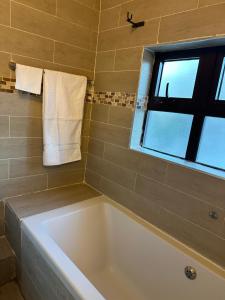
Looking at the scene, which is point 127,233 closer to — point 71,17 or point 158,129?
point 158,129

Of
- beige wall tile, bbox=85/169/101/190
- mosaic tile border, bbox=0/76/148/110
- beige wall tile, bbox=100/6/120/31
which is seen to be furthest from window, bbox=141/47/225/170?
beige wall tile, bbox=85/169/101/190

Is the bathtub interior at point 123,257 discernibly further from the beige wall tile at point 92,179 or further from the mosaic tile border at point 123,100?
the mosaic tile border at point 123,100

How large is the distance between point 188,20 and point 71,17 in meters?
0.95

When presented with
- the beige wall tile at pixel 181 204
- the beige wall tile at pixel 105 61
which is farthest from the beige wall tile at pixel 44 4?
the beige wall tile at pixel 181 204

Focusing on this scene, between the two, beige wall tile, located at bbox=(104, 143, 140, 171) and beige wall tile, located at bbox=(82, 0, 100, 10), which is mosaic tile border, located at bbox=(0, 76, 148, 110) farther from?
beige wall tile, located at bbox=(82, 0, 100, 10)

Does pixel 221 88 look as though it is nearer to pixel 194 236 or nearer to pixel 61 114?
pixel 194 236

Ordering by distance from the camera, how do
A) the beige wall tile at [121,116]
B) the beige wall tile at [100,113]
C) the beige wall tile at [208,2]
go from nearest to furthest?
the beige wall tile at [208,2], the beige wall tile at [121,116], the beige wall tile at [100,113]

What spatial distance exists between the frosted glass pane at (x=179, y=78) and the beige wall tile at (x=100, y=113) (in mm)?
487

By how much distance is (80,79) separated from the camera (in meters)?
1.78

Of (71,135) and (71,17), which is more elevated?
(71,17)

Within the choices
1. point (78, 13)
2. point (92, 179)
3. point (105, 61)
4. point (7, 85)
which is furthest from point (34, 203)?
point (78, 13)

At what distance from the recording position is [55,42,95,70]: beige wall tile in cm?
168

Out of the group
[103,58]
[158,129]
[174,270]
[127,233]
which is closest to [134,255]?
[127,233]

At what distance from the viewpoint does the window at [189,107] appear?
134 centimetres
